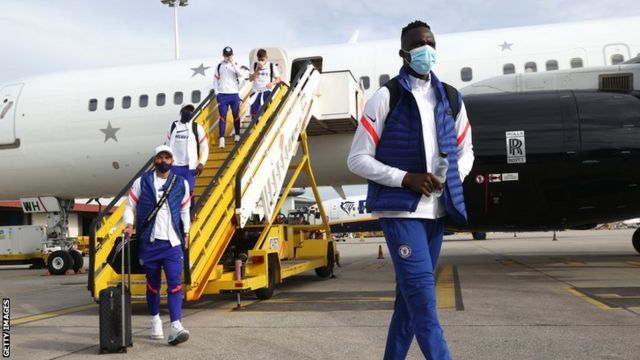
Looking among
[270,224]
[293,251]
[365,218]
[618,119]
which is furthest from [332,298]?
[365,218]

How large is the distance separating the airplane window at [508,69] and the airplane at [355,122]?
0.02 meters

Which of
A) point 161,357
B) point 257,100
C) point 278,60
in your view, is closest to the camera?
point 161,357

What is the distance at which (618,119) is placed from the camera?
28.4 feet

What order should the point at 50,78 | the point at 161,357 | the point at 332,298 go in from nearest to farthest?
1. the point at 161,357
2. the point at 332,298
3. the point at 50,78

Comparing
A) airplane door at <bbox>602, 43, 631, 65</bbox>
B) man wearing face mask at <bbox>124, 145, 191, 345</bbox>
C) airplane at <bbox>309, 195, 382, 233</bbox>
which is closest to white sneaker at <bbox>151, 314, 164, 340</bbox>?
man wearing face mask at <bbox>124, 145, 191, 345</bbox>

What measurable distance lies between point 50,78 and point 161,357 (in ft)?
37.4

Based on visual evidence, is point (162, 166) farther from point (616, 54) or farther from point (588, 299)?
point (616, 54)

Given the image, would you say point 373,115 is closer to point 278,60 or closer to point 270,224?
point 270,224

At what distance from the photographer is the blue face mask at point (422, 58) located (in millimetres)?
3059

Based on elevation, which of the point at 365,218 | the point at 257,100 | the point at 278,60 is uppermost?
the point at 278,60

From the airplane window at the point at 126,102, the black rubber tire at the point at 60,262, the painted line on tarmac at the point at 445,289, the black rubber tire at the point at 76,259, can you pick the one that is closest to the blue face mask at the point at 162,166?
the painted line on tarmac at the point at 445,289

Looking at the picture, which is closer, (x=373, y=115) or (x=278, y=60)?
(x=373, y=115)

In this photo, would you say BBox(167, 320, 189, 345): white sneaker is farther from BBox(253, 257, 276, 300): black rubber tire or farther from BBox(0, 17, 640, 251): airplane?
BBox(0, 17, 640, 251): airplane

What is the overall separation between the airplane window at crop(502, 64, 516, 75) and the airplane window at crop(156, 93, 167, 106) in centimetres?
704
